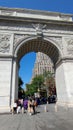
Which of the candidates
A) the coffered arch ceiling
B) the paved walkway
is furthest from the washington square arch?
the paved walkway

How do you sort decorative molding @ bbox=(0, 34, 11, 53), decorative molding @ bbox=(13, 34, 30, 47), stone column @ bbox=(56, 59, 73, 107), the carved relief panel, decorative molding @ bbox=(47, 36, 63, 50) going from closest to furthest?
1. stone column @ bbox=(56, 59, 73, 107)
2. decorative molding @ bbox=(0, 34, 11, 53)
3. decorative molding @ bbox=(13, 34, 30, 47)
4. the carved relief panel
5. decorative molding @ bbox=(47, 36, 63, 50)

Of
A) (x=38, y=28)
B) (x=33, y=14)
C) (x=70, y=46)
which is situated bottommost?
(x=70, y=46)

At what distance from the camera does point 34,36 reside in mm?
14609

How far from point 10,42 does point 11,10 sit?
5.44 metres

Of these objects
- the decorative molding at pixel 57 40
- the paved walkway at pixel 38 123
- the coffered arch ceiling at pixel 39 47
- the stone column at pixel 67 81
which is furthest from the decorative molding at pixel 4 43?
the paved walkway at pixel 38 123

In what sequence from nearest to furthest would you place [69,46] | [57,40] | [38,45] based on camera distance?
[69,46] < [57,40] < [38,45]

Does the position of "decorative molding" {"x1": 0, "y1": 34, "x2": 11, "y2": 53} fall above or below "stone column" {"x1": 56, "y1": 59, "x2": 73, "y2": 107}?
above

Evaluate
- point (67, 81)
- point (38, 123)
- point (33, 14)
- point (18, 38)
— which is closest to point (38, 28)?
point (18, 38)

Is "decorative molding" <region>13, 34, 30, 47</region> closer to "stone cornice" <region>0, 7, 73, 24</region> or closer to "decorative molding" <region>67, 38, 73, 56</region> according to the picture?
"stone cornice" <region>0, 7, 73, 24</region>

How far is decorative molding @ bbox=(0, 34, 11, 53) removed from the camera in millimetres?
13428

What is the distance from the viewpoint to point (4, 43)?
13.6 m

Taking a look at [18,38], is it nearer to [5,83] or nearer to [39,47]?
[39,47]

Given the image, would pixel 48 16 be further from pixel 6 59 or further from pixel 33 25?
pixel 6 59

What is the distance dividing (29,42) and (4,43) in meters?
3.02
